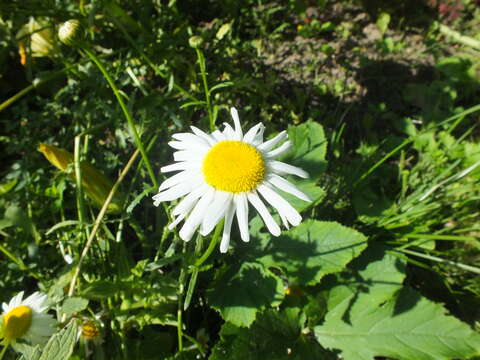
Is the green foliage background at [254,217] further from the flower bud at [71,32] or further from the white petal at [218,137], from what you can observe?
the white petal at [218,137]

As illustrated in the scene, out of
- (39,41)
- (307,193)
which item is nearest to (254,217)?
(307,193)

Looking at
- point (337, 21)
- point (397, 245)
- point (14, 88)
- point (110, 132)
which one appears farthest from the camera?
point (337, 21)

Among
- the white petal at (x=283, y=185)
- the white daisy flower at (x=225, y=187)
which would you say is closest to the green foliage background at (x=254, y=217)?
the white daisy flower at (x=225, y=187)

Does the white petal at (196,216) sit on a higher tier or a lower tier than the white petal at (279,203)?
higher

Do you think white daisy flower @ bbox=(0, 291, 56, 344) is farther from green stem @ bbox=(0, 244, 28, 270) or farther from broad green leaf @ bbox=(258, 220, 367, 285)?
broad green leaf @ bbox=(258, 220, 367, 285)

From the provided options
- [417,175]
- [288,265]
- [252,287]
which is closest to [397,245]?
[417,175]

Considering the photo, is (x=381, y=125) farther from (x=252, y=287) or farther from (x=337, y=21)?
(x=252, y=287)

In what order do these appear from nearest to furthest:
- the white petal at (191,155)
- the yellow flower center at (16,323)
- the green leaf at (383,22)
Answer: the white petal at (191,155), the yellow flower center at (16,323), the green leaf at (383,22)
